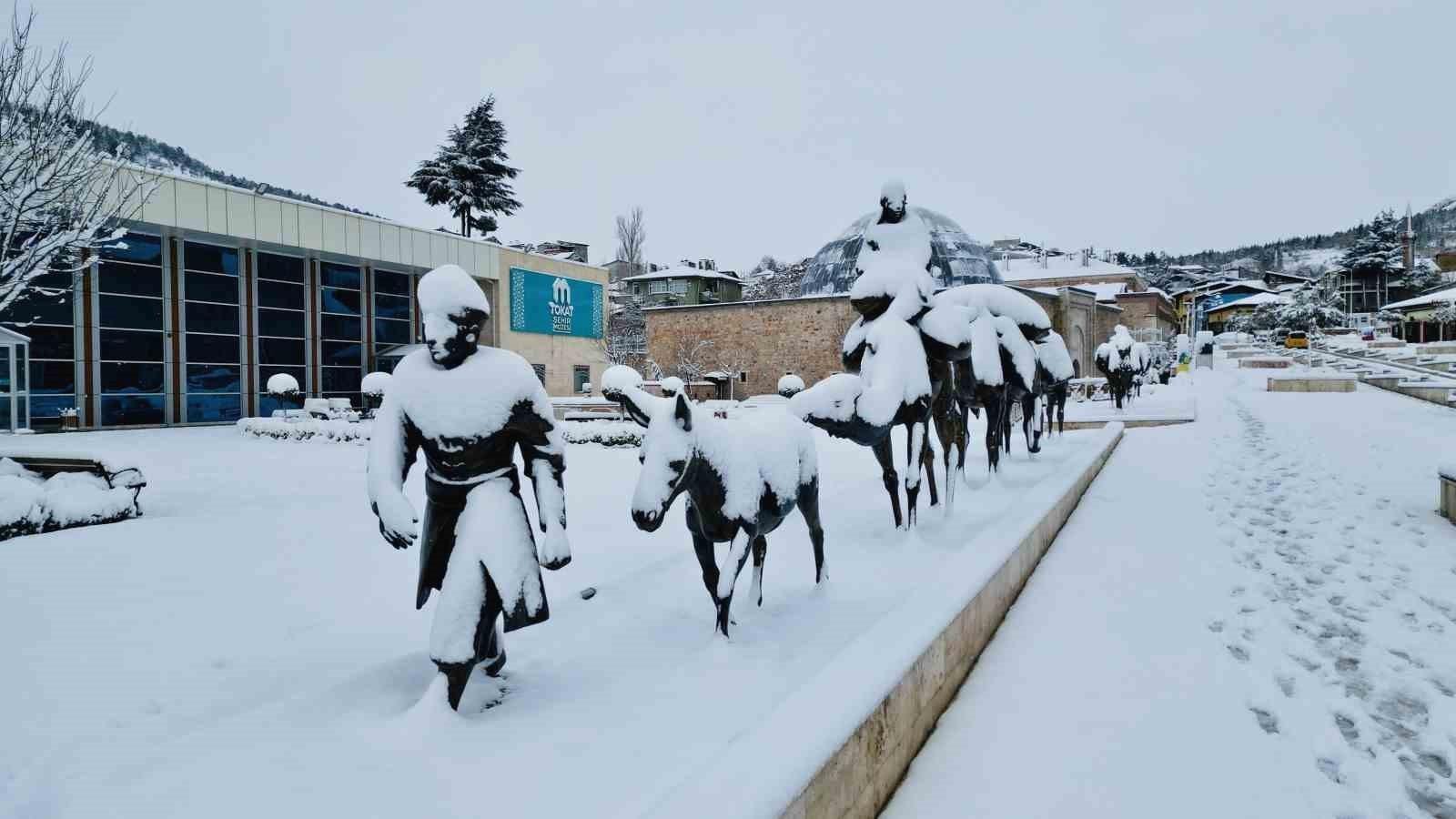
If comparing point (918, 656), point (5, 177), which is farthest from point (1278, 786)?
point (5, 177)

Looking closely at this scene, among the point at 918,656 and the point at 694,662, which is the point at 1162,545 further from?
the point at 694,662

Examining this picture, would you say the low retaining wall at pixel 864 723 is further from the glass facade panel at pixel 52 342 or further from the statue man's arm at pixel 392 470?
the glass facade panel at pixel 52 342

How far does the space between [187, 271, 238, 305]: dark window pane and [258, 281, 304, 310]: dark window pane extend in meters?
0.72

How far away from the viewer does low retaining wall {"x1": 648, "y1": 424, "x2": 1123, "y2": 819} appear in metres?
2.03

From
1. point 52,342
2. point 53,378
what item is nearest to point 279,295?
point 52,342

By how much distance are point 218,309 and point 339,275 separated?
379 cm

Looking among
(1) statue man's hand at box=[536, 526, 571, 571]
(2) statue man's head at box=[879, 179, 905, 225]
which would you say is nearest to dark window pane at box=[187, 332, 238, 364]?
(2) statue man's head at box=[879, 179, 905, 225]

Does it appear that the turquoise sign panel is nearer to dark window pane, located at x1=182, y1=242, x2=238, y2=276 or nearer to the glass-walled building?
the glass-walled building

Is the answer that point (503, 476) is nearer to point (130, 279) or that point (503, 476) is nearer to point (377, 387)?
point (377, 387)

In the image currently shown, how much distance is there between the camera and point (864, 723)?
249 cm

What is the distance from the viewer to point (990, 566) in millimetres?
4219

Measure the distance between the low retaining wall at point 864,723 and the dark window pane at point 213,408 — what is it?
24.1m

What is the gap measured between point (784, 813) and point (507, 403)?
178 cm

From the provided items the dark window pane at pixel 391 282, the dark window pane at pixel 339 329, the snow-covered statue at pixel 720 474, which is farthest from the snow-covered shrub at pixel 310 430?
the snow-covered statue at pixel 720 474
